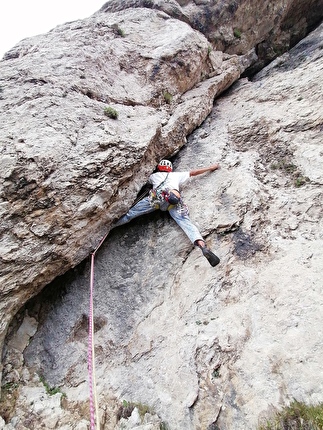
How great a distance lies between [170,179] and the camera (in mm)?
6652

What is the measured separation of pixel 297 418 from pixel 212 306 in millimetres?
2007

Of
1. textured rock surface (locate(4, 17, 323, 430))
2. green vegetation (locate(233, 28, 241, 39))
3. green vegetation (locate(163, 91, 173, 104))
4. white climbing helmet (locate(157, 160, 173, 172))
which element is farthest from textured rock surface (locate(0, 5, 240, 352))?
green vegetation (locate(233, 28, 241, 39))

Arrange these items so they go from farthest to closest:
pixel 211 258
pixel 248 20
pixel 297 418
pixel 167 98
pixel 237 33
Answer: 1. pixel 248 20
2. pixel 237 33
3. pixel 167 98
4. pixel 211 258
5. pixel 297 418

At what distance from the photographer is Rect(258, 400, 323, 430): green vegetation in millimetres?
3146

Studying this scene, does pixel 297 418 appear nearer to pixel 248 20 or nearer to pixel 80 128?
pixel 80 128

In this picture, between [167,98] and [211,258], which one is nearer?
[211,258]

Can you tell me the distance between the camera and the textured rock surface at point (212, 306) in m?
4.04

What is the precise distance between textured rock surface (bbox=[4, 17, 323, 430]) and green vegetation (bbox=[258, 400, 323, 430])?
0.43 ft

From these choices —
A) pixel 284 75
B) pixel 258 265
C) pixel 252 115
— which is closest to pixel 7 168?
pixel 258 265

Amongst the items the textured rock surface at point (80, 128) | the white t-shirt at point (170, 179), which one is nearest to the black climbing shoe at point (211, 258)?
the white t-shirt at point (170, 179)

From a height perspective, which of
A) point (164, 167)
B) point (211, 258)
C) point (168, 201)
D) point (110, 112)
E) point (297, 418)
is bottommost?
point (297, 418)

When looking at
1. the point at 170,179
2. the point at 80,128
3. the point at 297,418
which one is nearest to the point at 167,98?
the point at 170,179

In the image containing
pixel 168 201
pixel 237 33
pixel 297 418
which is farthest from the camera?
pixel 237 33

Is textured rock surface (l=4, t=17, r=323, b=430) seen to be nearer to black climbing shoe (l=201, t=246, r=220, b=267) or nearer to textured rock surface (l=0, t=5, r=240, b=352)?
black climbing shoe (l=201, t=246, r=220, b=267)
